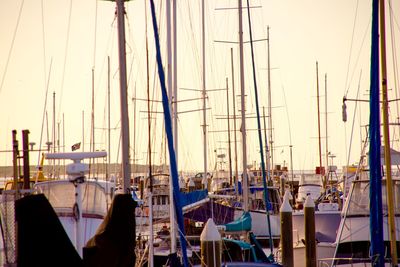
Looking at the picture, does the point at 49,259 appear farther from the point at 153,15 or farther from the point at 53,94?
the point at 53,94

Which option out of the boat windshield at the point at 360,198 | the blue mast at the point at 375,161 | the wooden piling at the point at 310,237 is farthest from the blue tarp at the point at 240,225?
the blue mast at the point at 375,161

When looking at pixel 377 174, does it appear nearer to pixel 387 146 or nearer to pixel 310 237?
pixel 387 146

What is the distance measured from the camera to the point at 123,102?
12.5m

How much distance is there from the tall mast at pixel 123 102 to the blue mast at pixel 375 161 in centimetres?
570

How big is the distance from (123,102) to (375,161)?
239 inches

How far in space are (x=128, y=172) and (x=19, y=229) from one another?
254cm

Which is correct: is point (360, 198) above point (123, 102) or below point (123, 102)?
below

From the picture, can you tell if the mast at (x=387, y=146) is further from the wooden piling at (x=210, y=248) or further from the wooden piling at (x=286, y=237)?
the wooden piling at (x=286, y=237)

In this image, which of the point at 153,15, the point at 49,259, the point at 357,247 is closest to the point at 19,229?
the point at 49,259

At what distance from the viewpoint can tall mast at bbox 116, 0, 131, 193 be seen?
1238cm

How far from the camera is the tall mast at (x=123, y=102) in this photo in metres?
12.4

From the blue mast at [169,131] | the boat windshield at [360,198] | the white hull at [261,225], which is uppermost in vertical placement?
the blue mast at [169,131]

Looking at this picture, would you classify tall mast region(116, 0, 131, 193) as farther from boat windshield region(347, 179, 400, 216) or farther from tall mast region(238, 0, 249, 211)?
tall mast region(238, 0, 249, 211)

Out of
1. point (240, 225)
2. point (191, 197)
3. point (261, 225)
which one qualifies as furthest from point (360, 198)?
point (261, 225)
